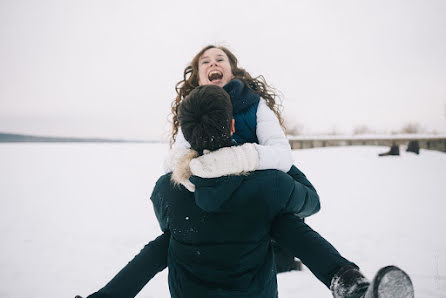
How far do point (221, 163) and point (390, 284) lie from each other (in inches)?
32.0

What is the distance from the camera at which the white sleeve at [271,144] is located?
1.34m

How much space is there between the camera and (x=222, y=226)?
1.20m

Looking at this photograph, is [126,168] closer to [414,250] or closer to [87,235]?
[87,235]

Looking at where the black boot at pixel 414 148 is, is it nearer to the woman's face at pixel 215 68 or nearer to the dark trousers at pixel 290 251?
the woman's face at pixel 215 68

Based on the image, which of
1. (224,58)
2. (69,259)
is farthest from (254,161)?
(69,259)

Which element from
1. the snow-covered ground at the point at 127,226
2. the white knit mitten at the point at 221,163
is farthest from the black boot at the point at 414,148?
the white knit mitten at the point at 221,163

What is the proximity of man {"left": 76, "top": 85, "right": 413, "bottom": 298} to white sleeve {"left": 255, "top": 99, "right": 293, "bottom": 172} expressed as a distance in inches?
5.0

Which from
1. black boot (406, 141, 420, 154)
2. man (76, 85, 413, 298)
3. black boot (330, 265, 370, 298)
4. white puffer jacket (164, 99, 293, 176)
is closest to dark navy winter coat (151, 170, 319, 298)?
man (76, 85, 413, 298)

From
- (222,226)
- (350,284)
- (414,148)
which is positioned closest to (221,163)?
(222,226)

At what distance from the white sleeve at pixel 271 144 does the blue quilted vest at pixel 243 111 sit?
0.18ft

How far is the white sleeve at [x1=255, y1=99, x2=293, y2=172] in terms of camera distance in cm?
134

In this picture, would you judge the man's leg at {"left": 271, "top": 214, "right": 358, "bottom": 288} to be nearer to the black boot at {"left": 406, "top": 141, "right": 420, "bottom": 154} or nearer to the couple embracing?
the couple embracing

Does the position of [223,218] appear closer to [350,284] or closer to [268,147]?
[268,147]

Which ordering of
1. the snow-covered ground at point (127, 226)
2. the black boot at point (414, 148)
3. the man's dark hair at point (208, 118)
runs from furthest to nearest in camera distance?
the black boot at point (414, 148) < the snow-covered ground at point (127, 226) < the man's dark hair at point (208, 118)
